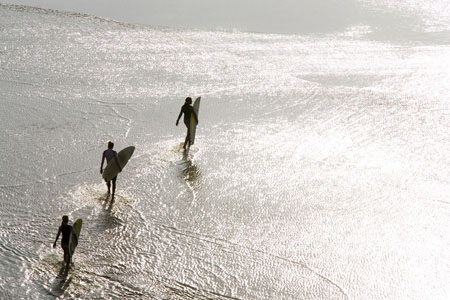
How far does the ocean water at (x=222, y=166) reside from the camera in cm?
934

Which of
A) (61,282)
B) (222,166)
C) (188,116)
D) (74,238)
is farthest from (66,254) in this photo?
(188,116)

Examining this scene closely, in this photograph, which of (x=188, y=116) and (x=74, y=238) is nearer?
(x=74, y=238)

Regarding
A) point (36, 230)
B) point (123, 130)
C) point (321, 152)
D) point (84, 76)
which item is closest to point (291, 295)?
point (36, 230)

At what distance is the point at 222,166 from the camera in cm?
1273

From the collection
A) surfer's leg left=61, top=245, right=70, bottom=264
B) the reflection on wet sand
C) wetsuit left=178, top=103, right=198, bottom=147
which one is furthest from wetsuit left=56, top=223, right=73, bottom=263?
wetsuit left=178, top=103, right=198, bottom=147

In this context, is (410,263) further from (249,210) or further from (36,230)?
(36,230)

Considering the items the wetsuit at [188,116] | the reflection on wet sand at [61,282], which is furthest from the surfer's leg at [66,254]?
the wetsuit at [188,116]

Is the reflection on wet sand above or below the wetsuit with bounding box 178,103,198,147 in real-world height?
below

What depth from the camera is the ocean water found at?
30.6 feet

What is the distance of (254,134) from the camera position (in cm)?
1437

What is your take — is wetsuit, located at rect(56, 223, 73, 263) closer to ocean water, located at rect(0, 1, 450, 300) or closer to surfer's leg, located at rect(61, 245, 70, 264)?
surfer's leg, located at rect(61, 245, 70, 264)

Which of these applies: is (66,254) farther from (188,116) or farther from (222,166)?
(188,116)

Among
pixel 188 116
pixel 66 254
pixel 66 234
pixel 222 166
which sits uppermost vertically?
pixel 188 116

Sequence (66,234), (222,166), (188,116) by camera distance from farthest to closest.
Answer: (188,116), (222,166), (66,234)
